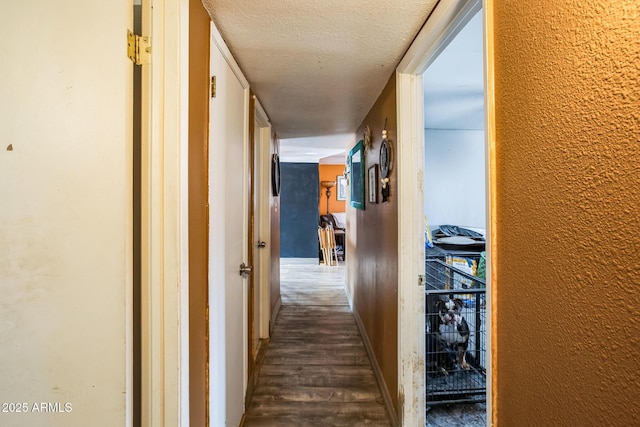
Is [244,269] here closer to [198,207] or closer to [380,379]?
[198,207]

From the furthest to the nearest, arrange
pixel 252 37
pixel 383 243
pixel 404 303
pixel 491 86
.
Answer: pixel 383 243 → pixel 404 303 → pixel 252 37 → pixel 491 86

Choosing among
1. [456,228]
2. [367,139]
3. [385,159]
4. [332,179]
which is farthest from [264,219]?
[332,179]

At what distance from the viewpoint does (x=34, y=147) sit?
0.73m

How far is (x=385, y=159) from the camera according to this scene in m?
1.85

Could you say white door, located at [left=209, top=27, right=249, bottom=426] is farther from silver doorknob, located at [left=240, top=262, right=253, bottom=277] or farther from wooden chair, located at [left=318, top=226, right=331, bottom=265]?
wooden chair, located at [left=318, top=226, right=331, bottom=265]

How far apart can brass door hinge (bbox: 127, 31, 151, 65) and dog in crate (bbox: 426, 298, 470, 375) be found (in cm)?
200

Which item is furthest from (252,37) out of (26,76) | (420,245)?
(420,245)

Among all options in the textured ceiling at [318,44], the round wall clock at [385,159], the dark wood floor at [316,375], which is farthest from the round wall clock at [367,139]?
the dark wood floor at [316,375]

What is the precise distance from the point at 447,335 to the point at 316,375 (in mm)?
1027

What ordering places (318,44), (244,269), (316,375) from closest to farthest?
(318,44) < (244,269) < (316,375)

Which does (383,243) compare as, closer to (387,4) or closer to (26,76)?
(387,4)

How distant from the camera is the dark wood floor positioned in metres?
1.78

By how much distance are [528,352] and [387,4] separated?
4.00 ft

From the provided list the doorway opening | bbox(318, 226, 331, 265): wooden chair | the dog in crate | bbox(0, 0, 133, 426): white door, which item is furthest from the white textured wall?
bbox(0, 0, 133, 426): white door
